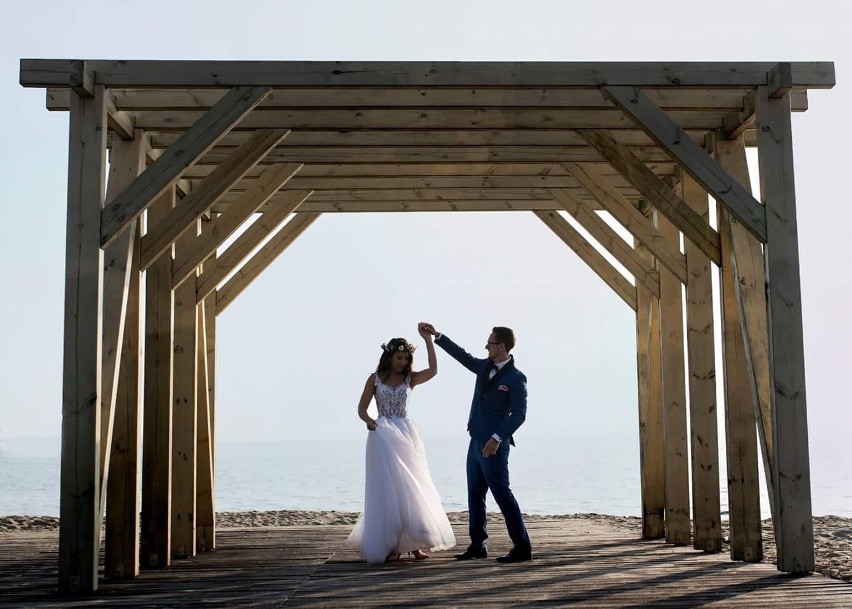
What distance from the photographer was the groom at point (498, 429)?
7016mm

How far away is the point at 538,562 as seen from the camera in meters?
7.10

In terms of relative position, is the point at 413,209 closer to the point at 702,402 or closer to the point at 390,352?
the point at 390,352

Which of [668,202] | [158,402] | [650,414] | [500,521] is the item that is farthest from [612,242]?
[500,521]

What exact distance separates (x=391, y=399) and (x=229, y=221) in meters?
1.62

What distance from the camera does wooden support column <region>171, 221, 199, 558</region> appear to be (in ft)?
26.1

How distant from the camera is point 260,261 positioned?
30.7 ft

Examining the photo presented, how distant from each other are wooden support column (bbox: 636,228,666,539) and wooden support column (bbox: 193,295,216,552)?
3178 millimetres

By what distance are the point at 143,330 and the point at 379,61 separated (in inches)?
87.0

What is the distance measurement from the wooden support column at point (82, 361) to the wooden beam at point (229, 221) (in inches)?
63.3

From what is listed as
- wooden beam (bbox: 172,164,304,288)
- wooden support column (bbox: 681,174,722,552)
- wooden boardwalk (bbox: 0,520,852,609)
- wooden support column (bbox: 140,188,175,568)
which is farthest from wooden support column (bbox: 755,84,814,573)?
wooden support column (bbox: 140,188,175,568)

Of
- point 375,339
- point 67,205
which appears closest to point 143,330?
point 67,205

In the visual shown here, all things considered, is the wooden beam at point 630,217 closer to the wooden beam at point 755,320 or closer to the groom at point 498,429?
the wooden beam at point 755,320

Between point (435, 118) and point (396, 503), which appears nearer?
point (396, 503)

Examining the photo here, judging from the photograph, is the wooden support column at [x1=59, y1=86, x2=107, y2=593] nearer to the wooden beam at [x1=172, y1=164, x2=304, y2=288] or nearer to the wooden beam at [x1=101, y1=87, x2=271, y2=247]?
the wooden beam at [x1=101, y1=87, x2=271, y2=247]
